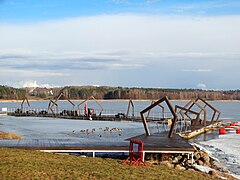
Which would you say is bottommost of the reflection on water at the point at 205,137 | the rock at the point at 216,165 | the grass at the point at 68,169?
the rock at the point at 216,165

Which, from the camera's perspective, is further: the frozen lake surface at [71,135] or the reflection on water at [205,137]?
the reflection on water at [205,137]

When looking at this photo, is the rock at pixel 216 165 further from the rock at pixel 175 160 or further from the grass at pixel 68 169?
the grass at pixel 68 169

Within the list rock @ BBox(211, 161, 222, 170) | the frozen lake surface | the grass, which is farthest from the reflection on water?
the grass

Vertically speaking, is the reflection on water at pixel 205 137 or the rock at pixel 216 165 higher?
the reflection on water at pixel 205 137

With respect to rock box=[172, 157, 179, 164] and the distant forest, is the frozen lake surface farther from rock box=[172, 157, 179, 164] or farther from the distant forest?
the distant forest

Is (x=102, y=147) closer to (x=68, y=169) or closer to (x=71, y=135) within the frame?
(x=68, y=169)

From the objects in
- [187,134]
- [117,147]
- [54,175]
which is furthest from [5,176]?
[187,134]

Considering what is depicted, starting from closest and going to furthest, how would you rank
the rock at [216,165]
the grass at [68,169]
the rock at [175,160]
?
the grass at [68,169], the rock at [175,160], the rock at [216,165]

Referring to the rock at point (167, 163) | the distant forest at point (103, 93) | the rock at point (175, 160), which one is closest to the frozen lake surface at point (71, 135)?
the rock at point (167, 163)

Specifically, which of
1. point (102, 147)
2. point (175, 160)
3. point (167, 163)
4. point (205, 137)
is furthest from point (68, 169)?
point (205, 137)

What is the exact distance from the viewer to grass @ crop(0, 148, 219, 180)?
1227 cm

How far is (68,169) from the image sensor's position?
13.3 m

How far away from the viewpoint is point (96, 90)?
154250mm

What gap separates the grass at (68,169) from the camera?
483 inches
